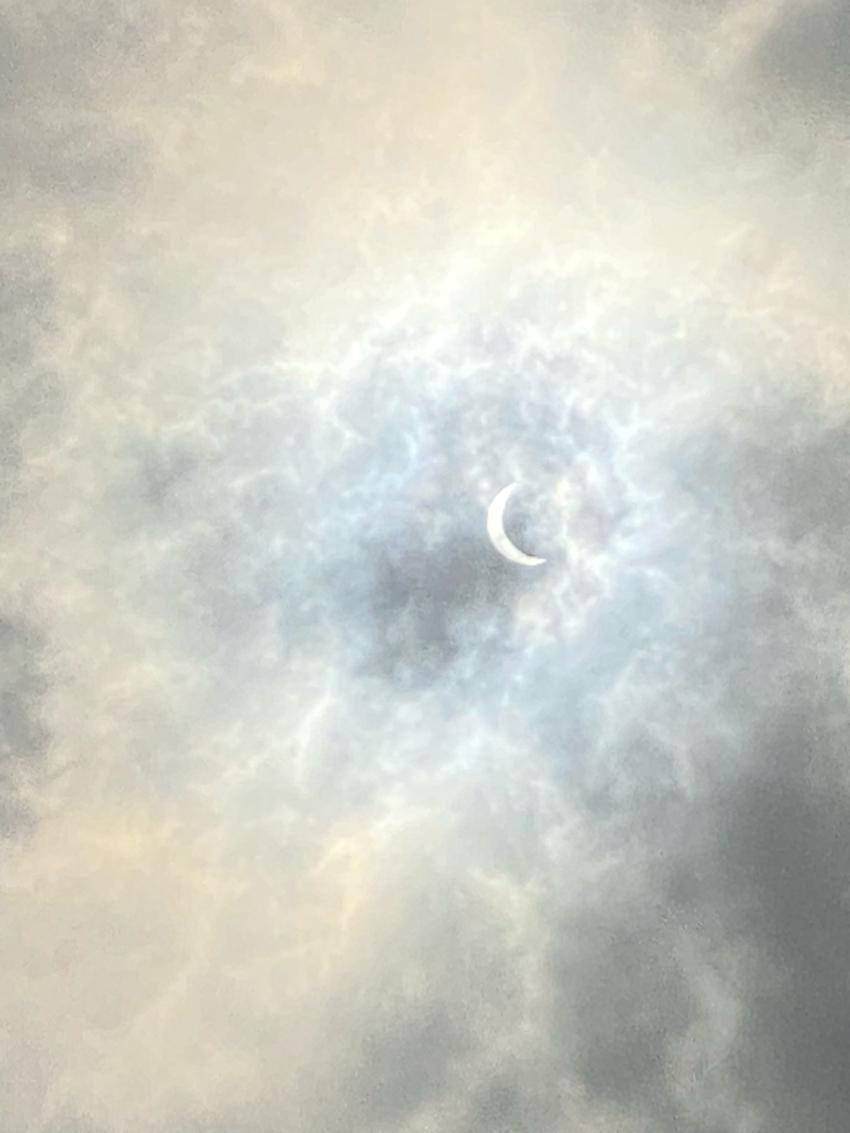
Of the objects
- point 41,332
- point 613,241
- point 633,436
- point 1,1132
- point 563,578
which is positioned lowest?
point 1,1132

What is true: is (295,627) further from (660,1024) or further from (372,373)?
(660,1024)

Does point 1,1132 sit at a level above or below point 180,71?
below

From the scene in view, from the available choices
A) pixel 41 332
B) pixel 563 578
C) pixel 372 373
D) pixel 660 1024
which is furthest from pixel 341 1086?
pixel 41 332

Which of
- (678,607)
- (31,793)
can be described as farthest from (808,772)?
Result: (31,793)

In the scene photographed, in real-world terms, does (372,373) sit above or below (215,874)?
above

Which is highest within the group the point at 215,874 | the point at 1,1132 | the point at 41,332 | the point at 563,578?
the point at 41,332

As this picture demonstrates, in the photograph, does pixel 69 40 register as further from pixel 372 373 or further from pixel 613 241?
pixel 613 241
